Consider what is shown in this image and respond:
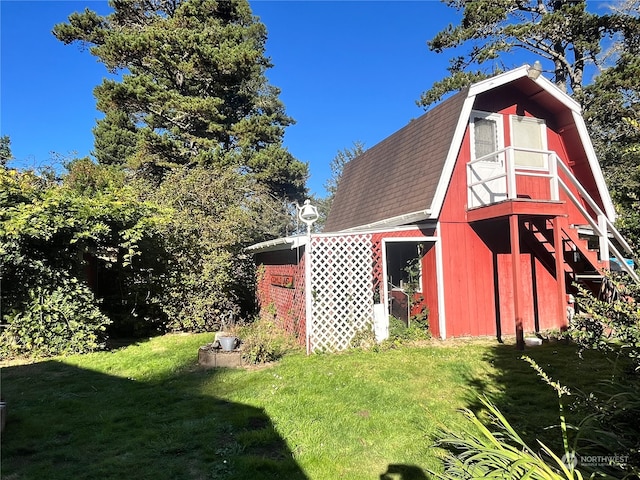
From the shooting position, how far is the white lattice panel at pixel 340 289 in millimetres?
7523

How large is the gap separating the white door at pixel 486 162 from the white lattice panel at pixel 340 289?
2.94m

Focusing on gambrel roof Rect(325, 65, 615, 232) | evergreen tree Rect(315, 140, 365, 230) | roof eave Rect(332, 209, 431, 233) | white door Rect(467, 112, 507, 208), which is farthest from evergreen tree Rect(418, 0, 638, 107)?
evergreen tree Rect(315, 140, 365, 230)

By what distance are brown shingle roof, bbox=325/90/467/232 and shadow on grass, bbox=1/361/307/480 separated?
5.97 m

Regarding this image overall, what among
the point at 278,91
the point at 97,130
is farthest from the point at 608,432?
the point at 278,91

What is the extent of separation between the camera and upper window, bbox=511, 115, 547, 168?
31.3 ft

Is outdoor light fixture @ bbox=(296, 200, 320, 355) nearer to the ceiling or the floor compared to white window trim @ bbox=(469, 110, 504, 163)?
nearer to the floor

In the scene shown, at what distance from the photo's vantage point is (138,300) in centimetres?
962

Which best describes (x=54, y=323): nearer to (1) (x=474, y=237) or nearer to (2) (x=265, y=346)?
(2) (x=265, y=346)

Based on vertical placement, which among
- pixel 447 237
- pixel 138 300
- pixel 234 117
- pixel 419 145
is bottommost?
pixel 138 300

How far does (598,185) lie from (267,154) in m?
15.0

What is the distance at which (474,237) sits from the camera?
891 centimetres

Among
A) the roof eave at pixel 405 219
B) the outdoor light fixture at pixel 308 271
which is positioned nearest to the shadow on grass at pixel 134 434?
the outdoor light fixture at pixel 308 271

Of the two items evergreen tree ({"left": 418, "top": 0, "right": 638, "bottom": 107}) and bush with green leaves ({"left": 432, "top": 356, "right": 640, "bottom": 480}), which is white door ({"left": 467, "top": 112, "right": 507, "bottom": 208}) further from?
evergreen tree ({"left": 418, "top": 0, "right": 638, "bottom": 107})

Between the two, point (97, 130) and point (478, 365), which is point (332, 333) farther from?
point (97, 130)
